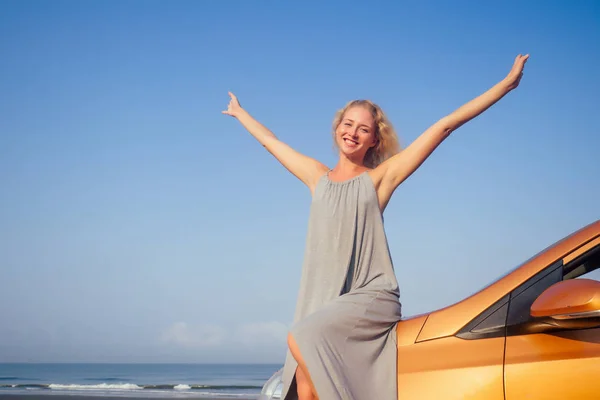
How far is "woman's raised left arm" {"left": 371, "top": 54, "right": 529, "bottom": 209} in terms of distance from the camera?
3.05 meters

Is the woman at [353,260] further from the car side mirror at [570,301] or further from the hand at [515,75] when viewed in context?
the car side mirror at [570,301]

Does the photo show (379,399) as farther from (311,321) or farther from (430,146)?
(430,146)

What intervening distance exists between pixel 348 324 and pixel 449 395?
463 millimetres

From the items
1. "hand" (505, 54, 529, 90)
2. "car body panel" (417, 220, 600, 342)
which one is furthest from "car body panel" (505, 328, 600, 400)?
"hand" (505, 54, 529, 90)

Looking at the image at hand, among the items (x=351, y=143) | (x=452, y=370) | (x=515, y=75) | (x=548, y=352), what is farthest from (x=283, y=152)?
(x=548, y=352)

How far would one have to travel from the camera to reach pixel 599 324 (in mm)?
2379

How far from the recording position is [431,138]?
309 cm

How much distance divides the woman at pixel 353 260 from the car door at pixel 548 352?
45 centimetres

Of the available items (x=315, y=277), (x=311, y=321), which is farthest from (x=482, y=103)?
(x=311, y=321)

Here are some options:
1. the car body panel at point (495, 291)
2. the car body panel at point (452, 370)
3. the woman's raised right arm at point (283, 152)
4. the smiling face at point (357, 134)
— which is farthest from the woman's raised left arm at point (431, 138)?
the car body panel at point (452, 370)

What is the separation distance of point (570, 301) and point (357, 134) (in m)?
1.44

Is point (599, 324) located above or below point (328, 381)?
above

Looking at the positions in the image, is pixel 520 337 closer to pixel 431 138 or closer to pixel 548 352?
pixel 548 352

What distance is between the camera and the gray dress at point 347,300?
252cm
